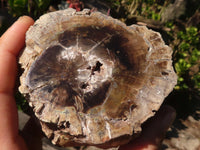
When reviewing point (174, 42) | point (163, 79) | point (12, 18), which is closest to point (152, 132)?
point (163, 79)

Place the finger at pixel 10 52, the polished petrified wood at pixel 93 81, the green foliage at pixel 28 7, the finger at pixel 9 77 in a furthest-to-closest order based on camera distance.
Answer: the green foliage at pixel 28 7 → the finger at pixel 10 52 → the finger at pixel 9 77 → the polished petrified wood at pixel 93 81

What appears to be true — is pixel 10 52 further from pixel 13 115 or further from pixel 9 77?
pixel 13 115

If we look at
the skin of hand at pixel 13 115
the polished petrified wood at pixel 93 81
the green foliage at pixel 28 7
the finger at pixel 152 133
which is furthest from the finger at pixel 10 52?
the green foliage at pixel 28 7

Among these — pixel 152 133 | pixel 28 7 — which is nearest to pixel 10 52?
pixel 152 133

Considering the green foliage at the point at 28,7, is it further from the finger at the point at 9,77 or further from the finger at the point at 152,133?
the finger at the point at 152,133

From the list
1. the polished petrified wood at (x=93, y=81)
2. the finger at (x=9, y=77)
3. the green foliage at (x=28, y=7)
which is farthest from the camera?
the green foliage at (x=28, y=7)

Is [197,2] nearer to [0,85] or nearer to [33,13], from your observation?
[33,13]

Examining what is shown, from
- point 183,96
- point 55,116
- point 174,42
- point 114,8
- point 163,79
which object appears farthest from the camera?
point 114,8
